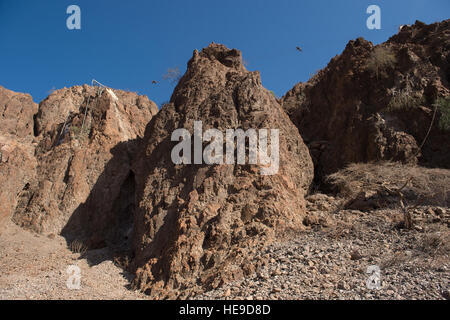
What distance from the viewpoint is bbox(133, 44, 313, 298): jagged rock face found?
589 cm

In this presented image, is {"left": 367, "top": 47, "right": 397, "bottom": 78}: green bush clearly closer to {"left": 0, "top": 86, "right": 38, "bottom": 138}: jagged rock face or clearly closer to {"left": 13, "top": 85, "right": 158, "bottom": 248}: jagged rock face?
{"left": 13, "top": 85, "right": 158, "bottom": 248}: jagged rock face

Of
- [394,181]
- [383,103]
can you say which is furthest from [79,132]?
[383,103]

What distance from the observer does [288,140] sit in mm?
8969

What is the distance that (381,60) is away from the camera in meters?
10.7

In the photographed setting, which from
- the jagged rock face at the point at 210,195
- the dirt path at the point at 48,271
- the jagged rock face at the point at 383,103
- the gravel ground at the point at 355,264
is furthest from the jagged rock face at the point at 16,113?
the gravel ground at the point at 355,264

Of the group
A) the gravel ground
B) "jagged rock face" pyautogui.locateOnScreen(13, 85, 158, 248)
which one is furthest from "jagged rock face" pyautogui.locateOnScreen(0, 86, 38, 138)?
the gravel ground

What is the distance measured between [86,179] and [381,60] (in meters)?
10.4

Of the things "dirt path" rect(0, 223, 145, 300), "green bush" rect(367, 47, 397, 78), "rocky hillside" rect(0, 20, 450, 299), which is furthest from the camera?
"green bush" rect(367, 47, 397, 78)

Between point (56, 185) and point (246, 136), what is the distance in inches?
260

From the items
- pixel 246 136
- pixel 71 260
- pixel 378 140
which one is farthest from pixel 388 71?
pixel 71 260

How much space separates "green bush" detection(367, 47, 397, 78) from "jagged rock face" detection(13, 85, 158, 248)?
8.62 m

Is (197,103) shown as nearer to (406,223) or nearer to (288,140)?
(288,140)

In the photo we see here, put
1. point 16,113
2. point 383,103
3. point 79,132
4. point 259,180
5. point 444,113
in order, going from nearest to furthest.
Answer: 1. point 259,180
2. point 444,113
3. point 383,103
4. point 79,132
5. point 16,113

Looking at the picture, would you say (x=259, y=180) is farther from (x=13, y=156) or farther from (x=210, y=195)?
(x=13, y=156)
